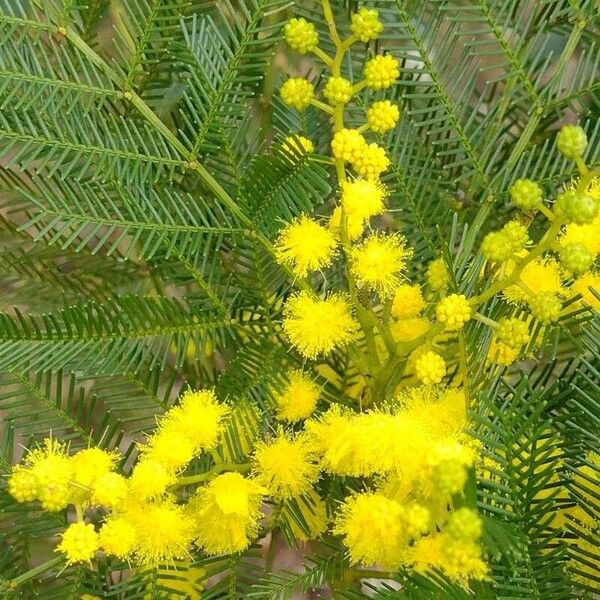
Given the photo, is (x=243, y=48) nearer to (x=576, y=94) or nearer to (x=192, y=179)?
(x=192, y=179)

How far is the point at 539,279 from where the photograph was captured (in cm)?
42

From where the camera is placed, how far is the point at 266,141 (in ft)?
1.79

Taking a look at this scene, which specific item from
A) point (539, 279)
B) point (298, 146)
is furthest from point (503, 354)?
point (298, 146)

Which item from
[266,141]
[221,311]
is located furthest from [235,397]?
[266,141]

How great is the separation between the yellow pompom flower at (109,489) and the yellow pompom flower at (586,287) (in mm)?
253

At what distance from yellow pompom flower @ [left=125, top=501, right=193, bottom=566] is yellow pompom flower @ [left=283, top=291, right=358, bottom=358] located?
0.34 feet

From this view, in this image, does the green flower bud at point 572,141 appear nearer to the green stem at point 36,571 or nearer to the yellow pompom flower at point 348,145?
the yellow pompom flower at point 348,145

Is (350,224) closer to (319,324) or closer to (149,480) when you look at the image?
(319,324)

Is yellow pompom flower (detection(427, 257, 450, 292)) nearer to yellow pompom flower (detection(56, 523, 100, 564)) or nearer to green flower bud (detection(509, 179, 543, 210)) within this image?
green flower bud (detection(509, 179, 543, 210))

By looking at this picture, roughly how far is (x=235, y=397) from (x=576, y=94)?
26cm

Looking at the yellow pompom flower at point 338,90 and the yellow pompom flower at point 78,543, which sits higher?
the yellow pompom flower at point 338,90

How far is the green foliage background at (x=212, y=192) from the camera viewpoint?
0.43m

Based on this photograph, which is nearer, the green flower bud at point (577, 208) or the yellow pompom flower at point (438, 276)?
the green flower bud at point (577, 208)

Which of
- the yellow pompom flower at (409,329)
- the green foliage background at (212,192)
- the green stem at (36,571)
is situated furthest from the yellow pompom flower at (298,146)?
the green stem at (36,571)
